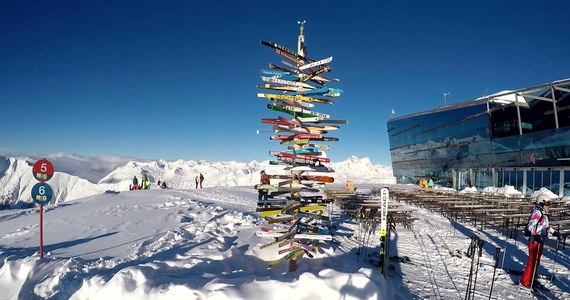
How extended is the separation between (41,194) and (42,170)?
1.75ft

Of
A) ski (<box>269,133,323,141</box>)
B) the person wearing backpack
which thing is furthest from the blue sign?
the person wearing backpack

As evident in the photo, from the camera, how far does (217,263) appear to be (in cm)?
633

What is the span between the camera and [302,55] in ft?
20.6

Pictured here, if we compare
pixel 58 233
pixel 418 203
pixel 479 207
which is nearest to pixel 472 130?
pixel 418 203

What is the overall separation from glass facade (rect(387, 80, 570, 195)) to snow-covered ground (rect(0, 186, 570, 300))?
779 inches

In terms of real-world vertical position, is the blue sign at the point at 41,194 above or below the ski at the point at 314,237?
above

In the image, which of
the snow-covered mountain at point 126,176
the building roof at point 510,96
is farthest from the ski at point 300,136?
the snow-covered mountain at point 126,176

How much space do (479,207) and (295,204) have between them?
10635 mm

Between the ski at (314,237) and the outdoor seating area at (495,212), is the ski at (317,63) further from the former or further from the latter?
the outdoor seating area at (495,212)

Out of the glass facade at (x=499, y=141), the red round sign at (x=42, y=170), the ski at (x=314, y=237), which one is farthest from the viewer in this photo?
the glass facade at (x=499, y=141)

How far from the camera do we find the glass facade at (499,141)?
25109 mm

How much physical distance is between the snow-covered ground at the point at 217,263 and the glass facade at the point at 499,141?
19.8 m

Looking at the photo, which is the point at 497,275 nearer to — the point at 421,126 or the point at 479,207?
the point at 479,207

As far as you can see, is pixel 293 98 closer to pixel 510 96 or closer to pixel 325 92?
pixel 325 92
